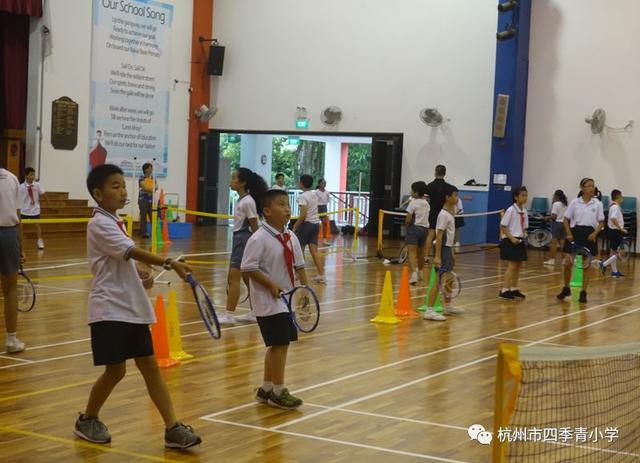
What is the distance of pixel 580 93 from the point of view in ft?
87.8

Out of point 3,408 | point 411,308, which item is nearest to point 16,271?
point 3,408

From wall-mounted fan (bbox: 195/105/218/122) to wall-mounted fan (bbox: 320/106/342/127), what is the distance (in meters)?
3.85

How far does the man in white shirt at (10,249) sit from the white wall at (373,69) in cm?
2038

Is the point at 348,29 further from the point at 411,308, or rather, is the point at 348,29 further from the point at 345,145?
the point at 411,308

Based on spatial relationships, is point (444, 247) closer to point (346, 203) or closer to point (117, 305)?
point (117, 305)

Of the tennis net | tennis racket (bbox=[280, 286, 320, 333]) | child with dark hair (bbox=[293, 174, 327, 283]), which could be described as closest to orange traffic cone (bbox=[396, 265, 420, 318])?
child with dark hair (bbox=[293, 174, 327, 283])

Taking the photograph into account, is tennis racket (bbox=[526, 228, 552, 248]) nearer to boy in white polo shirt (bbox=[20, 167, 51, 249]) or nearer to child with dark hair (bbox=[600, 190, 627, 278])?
child with dark hair (bbox=[600, 190, 627, 278])

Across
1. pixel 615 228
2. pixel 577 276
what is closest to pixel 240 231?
pixel 577 276

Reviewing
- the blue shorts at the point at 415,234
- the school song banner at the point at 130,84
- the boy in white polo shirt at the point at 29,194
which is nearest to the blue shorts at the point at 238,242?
the blue shorts at the point at 415,234

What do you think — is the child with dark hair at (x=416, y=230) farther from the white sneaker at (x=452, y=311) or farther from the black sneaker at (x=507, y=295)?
the white sneaker at (x=452, y=311)

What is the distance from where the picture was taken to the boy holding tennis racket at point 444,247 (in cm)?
1266

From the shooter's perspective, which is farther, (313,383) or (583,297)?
(583,297)

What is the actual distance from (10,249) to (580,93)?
69.4 feet

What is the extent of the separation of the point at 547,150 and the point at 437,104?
364cm
